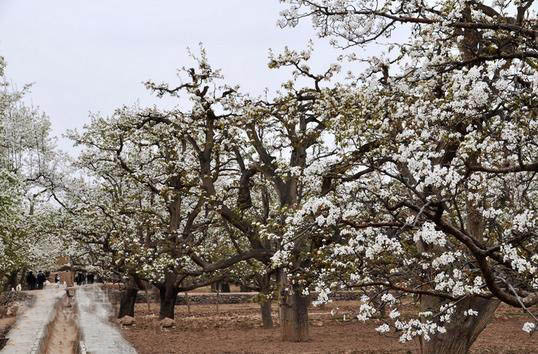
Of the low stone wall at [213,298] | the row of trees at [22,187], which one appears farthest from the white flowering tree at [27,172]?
the low stone wall at [213,298]

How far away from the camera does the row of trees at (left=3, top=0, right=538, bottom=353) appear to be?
6.75m

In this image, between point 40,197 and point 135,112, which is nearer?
point 135,112

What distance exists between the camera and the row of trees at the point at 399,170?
6.75 meters

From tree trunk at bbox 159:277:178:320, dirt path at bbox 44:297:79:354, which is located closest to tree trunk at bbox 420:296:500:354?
dirt path at bbox 44:297:79:354

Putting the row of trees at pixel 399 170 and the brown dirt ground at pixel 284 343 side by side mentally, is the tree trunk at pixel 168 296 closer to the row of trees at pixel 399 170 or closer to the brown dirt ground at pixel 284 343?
the brown dirt ground at pixel 284 343

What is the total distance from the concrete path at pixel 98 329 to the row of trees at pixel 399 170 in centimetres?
247

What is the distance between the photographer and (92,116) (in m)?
25.6

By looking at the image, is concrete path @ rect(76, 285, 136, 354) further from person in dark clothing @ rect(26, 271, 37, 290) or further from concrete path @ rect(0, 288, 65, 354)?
person in dark clothing @ rect(26, 271, 37, 290)

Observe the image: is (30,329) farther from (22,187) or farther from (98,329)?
(22,187)

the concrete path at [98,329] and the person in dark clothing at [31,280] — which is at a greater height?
the person in dark clothing at [31,280]

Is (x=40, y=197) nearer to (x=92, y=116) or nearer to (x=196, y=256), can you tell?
(x=92, y=116)

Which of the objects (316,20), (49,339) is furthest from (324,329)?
(316,20)

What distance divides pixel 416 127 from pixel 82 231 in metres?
19.3

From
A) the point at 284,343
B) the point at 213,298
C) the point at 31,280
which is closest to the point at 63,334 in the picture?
the point at 284,343
